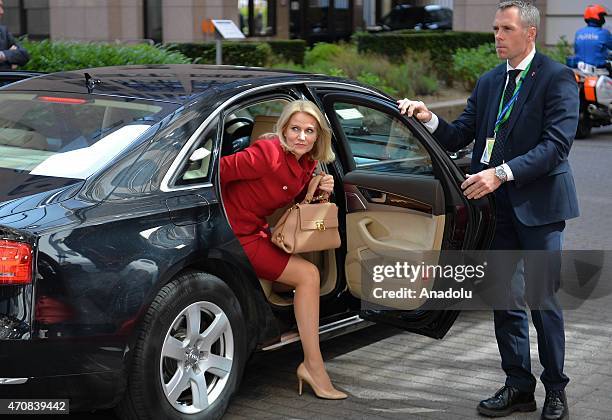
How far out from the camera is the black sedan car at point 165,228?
432cm

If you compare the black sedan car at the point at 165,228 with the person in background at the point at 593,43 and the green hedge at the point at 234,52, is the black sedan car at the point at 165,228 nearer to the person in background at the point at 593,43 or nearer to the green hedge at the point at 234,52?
the person in background at the point at 593,43

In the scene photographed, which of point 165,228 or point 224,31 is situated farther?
point 224,31

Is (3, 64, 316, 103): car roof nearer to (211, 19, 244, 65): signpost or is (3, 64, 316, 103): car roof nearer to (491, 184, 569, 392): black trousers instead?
(491, 184, 569, 392): black trousers

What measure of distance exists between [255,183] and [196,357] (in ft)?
2.89

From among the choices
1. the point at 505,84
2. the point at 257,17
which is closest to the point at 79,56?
the point at 505,84

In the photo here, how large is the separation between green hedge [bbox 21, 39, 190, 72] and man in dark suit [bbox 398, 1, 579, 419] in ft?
27.2

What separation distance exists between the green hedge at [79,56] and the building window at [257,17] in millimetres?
18784

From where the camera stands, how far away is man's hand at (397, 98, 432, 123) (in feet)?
18.3

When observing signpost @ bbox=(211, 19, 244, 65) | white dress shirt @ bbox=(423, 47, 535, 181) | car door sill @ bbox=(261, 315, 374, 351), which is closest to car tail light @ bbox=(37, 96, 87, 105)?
car door sill @ bbox=(261, 315, 374, 351)

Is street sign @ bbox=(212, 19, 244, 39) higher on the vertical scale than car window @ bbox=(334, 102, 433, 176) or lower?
higher

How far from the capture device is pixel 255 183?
5.23m

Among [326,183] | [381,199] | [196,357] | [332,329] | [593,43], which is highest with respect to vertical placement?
[593,43]

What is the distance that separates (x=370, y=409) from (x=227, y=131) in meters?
1.73

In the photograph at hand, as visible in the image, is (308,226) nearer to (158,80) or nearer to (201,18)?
(158,80)
